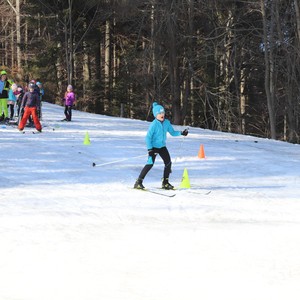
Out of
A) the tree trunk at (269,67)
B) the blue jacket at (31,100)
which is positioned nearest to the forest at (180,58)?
the tree trunk at (269,67)

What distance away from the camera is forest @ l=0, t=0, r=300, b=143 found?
1118 inches

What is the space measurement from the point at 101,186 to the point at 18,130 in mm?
8494

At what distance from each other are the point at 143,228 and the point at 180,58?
79.2ft

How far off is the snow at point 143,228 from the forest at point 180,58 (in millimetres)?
14546

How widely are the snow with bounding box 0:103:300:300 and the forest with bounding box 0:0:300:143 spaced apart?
1455 centimetres

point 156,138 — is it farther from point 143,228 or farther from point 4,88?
point 4,88

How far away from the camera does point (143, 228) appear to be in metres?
7.67

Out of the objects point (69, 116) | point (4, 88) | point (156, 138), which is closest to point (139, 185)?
point (156, 138)

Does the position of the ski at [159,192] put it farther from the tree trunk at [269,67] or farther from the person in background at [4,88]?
the tree trunk at [269,67]

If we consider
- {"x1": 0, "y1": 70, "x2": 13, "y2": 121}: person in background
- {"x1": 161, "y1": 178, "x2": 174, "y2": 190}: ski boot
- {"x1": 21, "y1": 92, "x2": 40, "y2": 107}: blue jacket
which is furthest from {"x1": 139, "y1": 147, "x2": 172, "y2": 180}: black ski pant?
{"x1": 0, "y1": 70, "x2": 13, "y2": 121}: person in background

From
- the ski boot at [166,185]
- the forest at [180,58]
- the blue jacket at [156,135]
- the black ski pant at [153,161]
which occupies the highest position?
the forest at [180,58]

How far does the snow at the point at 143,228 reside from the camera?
5496 mm

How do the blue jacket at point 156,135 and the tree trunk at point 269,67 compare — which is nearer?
the blue jacket at point 156,135

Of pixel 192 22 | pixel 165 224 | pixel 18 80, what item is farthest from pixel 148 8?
pixel 165 224
